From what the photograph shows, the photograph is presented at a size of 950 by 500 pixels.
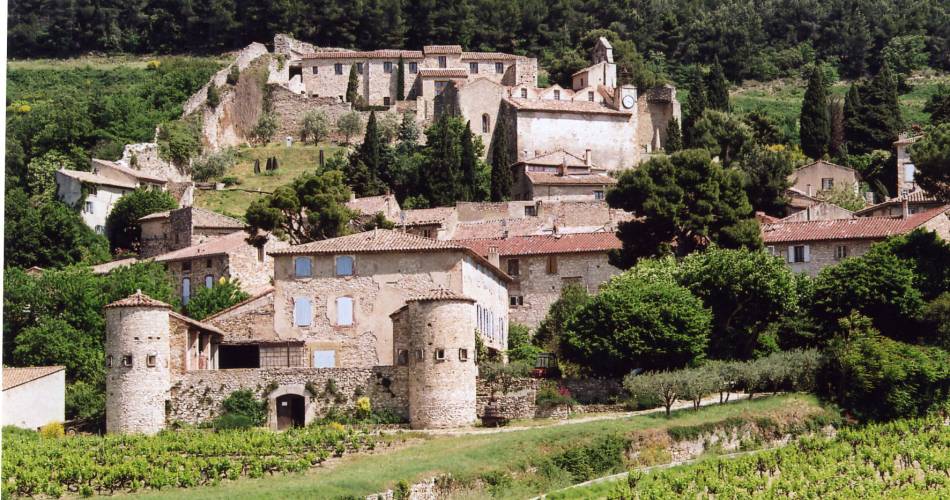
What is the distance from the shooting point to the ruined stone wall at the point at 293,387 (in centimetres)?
4925

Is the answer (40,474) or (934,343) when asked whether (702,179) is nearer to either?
(934,343)

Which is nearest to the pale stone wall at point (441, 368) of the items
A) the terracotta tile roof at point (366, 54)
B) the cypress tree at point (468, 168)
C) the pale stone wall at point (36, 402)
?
the pale stone wall at point (36, 402)

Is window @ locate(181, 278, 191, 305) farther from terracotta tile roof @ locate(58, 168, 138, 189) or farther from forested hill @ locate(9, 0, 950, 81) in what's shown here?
forested hill @ locate(9, 0, 950, 81)

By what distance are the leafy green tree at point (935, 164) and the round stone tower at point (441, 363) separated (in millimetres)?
19581

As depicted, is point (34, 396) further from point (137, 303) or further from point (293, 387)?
point (293, 387)

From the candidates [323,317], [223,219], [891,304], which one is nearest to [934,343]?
[891,304]

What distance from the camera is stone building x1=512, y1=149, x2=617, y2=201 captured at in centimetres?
8306

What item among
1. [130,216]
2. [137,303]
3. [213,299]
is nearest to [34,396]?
[137,303]

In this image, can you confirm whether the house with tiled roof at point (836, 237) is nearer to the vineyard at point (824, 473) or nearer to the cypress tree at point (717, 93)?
the vineyard at point (824, 473)

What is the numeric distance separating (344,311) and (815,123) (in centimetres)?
4882

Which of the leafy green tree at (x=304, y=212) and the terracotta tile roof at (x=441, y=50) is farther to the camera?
the terracotta tile roof at (x=441, y=50)

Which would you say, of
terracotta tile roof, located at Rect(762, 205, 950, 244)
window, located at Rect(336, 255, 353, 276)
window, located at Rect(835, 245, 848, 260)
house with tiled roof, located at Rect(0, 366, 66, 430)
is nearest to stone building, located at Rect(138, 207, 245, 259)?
house with tiled roof, located at Rect(0, 366, 66, 430)

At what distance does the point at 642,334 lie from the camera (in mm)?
51844

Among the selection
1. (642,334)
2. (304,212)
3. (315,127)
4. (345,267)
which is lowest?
(642,334)
